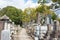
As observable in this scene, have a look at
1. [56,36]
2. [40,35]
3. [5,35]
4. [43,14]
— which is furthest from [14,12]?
[5,35]

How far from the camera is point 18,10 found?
71.8 meters

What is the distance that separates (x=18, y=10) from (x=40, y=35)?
54.3 meters

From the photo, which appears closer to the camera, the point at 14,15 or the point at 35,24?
the point at 35,24

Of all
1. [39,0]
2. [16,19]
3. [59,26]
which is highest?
[39,0]

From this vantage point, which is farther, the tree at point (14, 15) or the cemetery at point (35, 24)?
the tree at point (14, 15)

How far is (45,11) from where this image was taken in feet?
114

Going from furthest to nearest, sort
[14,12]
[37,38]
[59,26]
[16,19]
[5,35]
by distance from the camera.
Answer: [14,12] → [16,19] → [37,38] → [59,26] → [5,35]

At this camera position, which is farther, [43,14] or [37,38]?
[43,14]

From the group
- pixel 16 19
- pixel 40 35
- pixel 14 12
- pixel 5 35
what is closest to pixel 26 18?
pixel 16 19

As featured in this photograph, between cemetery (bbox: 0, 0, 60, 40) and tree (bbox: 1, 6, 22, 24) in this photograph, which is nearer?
cemetery (bbox: 0, 0, 60, 40)

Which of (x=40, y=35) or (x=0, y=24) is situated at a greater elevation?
(x=0, y=24)

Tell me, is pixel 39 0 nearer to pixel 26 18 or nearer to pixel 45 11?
pixel 45 11

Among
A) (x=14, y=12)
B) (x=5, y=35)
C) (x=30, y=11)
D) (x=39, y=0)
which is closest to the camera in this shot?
(x=5, y=35)

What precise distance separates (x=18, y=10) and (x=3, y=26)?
5782cm
